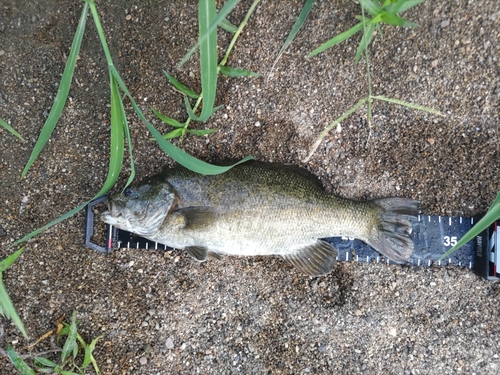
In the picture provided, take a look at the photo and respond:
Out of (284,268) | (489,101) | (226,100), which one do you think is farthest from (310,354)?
(489,101)

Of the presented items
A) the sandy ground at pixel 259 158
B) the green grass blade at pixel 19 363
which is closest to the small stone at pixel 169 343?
the sandy ground at pixel 259 158

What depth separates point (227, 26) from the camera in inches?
99.3

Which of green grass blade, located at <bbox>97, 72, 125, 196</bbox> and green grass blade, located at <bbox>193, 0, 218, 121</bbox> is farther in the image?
green grass blade, located at <bbox>97, 72, 125, 196</bbox>

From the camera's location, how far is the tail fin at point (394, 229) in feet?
8.39

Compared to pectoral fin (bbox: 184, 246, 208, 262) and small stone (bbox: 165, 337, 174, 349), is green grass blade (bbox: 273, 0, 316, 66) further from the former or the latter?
small stone (bbox: 165, 337, 174, 349)

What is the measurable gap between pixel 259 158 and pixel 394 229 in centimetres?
101

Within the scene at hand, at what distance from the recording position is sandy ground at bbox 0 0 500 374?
105 inches

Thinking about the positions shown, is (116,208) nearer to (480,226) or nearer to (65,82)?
(65,82)

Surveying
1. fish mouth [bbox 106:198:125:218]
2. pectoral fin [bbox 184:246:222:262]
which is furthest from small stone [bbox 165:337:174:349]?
fish mouth [bbox 106:198:125:218]

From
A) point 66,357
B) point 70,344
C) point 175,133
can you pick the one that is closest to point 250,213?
point 175,133

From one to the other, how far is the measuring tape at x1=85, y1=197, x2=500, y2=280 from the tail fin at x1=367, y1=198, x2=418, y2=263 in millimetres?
143

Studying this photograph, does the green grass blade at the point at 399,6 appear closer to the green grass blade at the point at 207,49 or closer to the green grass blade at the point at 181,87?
the green grass blade at the point at 207,49

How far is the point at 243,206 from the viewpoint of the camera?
2471 mm

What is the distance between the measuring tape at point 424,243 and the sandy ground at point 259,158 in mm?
82
